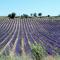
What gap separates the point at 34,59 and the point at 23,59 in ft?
1.64

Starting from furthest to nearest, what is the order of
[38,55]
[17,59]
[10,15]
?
[10,15]
[17,59]
[38,55]

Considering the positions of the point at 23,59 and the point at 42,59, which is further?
the point at 23,59

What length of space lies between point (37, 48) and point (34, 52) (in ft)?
0.62

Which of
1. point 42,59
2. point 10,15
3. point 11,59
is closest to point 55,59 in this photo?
point 42,59

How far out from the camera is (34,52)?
8023mm

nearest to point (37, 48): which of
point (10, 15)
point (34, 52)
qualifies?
point (34, 52)

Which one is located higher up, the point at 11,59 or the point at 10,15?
the point at 11,59

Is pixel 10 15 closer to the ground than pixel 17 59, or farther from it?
closer to the ground

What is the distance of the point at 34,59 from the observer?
8328 mm

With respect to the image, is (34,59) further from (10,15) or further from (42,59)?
(10,15)

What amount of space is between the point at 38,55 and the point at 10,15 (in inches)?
2422

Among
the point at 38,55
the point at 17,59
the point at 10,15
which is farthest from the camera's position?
the point at 10,15

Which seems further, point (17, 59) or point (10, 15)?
point (10, 15)

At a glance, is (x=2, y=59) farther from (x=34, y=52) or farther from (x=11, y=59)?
(x=34, y=52)
